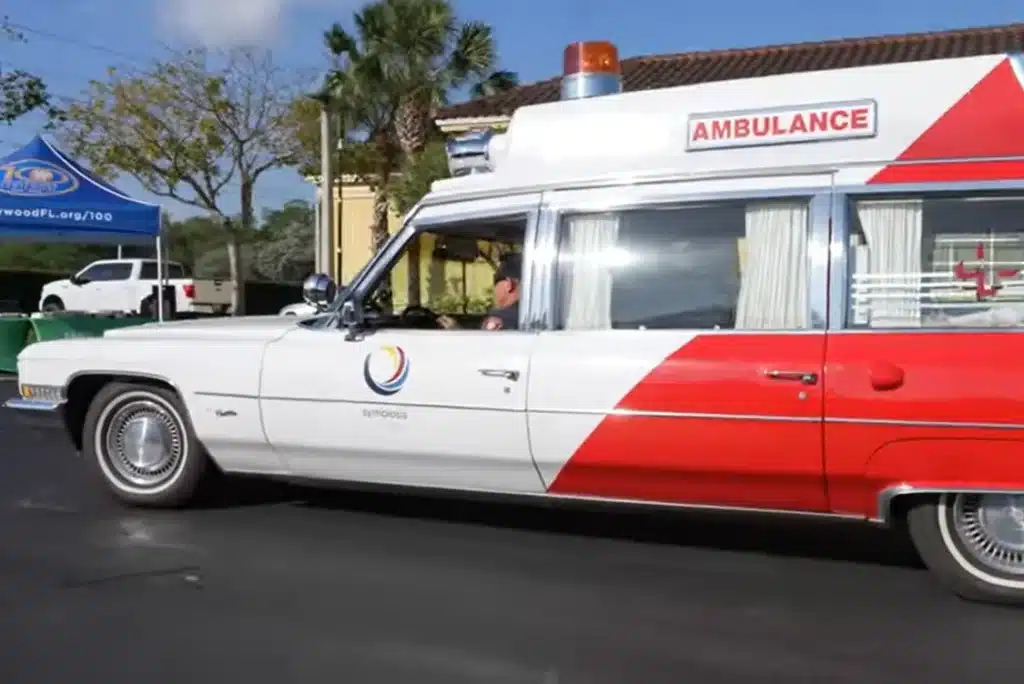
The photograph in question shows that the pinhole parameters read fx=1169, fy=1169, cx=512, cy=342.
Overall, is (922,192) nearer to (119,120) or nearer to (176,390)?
(176,390)

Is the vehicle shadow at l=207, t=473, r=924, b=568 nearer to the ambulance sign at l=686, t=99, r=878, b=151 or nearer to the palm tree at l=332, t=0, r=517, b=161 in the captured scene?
the ambulance sign at l=686, t=99, r=878, b=151

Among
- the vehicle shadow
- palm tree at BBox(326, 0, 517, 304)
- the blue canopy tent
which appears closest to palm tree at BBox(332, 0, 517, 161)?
palm tree at BBox(326, 0, 517, 304)

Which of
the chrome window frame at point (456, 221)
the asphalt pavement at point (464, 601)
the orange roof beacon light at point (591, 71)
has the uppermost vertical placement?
the orange roof beacon light at point (591, 71)

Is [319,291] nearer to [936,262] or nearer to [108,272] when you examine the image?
[936,262]

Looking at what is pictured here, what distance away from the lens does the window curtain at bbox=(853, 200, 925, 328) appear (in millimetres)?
4641

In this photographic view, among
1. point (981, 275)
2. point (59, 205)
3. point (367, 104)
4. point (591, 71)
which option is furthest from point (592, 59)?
point (367, 104)

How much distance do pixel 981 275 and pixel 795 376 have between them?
84cm

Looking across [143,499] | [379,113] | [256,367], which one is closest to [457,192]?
[256,367]

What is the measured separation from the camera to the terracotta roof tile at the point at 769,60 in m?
21.5

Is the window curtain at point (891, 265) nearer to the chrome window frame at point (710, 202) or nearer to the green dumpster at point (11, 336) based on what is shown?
the chrome window frame at point (710, 202)

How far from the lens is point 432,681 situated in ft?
12.6

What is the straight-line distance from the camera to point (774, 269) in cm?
484

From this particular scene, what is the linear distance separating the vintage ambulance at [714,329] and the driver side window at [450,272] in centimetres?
2

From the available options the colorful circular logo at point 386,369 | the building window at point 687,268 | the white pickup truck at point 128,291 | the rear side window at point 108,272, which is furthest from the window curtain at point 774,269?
the rear side window at point 108,272
